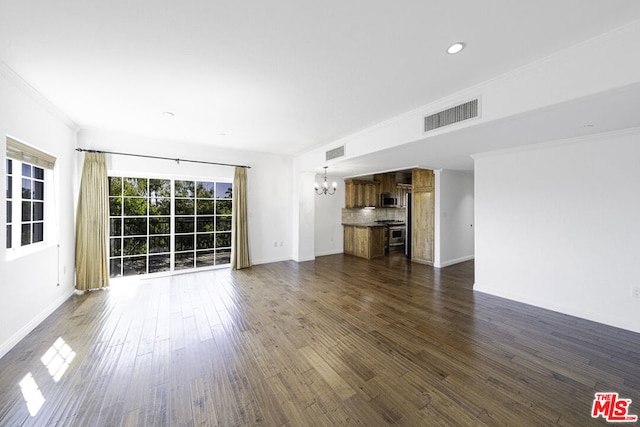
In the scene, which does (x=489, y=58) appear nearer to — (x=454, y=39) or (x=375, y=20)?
(x=454, y=39)

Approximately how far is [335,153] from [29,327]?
199 inches

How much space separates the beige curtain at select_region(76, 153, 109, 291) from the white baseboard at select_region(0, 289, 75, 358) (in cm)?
49

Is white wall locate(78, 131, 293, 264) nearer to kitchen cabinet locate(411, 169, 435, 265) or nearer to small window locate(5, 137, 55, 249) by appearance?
small window locate(5, 137, 55, 249)

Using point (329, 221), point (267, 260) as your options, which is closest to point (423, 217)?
point (329, 221)

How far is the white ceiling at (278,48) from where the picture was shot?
5.62 ft

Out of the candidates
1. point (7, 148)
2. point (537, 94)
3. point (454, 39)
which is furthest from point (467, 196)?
point (7, 148)

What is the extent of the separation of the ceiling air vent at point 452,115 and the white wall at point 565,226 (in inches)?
72.3

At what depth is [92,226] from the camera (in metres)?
4.30

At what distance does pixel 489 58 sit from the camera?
7.29ft

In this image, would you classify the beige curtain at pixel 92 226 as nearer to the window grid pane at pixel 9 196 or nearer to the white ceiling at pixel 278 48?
the white ceiling at pixel 278 48

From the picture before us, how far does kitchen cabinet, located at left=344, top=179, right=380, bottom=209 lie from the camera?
7.87 metres

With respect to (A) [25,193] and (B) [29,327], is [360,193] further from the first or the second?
(B) [29,327]

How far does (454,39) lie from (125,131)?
5405 mm

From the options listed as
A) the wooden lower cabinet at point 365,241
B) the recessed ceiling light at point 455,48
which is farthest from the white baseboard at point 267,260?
the recessed ceiling light at point 455,48
